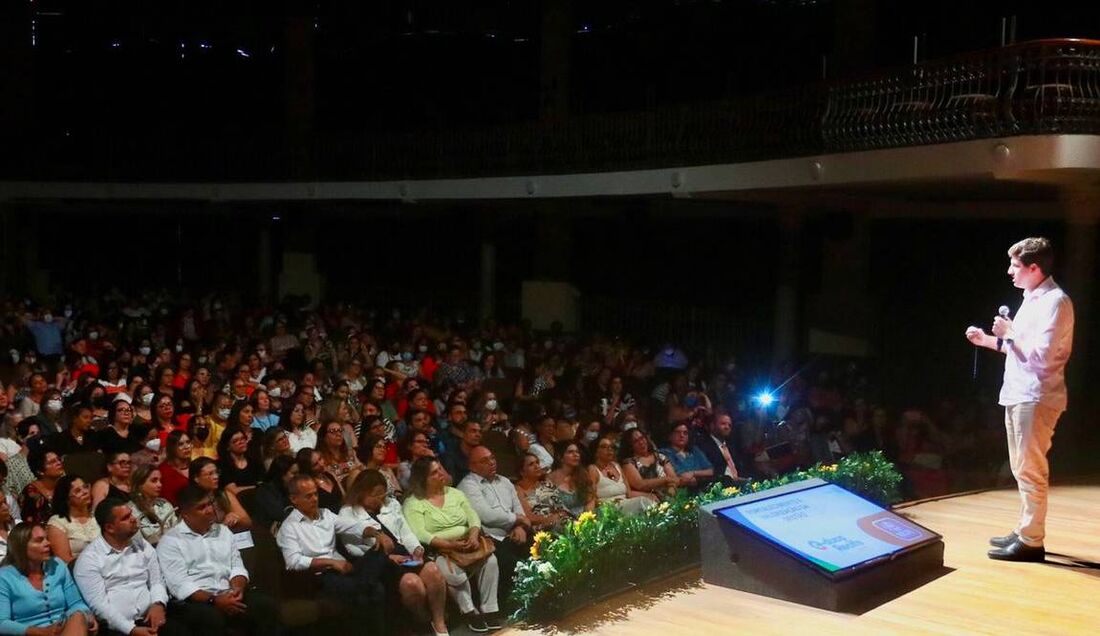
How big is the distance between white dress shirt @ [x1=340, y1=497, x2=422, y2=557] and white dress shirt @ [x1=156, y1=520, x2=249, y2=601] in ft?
2.17

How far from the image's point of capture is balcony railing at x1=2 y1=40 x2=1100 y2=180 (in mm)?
A: 10156

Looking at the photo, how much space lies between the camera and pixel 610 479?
7926mm

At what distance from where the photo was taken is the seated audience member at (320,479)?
693 centimetres

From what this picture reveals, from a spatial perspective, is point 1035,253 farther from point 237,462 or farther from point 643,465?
point 237,462

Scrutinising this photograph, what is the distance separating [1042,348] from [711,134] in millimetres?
9194

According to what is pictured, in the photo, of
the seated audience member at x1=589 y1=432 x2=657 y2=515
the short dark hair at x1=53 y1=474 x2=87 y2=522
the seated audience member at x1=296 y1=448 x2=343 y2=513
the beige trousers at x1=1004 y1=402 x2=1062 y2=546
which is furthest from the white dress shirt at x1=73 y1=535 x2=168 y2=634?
the beige trousers at x1=1004 y1=402 x2=1062 y2=546

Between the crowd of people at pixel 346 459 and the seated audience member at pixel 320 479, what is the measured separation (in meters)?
0.02

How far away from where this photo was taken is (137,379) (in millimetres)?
9969

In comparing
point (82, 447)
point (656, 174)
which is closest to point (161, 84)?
point (656, 174)

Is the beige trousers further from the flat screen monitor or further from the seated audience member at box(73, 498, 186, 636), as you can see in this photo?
the seated audience member at box(73, 498, 186, 636)

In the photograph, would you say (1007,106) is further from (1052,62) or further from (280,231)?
(280,231)

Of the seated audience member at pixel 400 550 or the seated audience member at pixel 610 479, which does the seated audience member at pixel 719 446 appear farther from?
the seated audience member at pixel 400 550

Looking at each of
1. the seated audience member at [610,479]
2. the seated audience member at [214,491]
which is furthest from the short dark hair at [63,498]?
the seated audience member at [610,479]

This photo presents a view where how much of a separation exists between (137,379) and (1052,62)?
857cm
